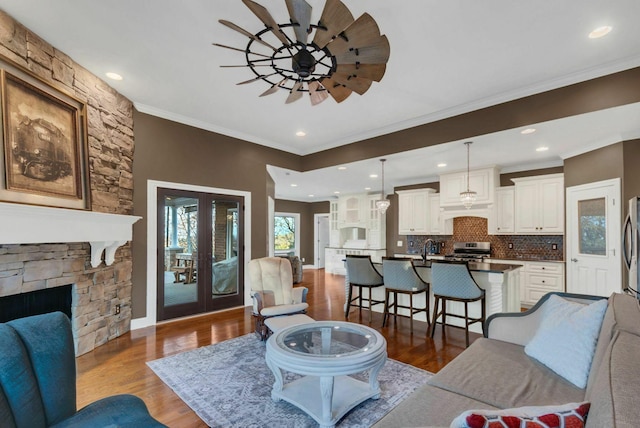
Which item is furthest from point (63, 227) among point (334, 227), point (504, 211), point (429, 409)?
point (334, 227)

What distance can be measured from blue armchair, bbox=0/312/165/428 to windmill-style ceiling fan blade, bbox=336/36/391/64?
221cm

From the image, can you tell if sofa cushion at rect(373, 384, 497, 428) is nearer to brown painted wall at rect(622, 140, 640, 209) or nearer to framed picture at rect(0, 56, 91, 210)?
framed picture at rect(0, 56, 91, 210)

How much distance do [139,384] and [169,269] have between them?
2.04 metres

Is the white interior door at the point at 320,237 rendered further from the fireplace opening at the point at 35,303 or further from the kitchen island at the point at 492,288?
the fireplace opening at the point at 35,303

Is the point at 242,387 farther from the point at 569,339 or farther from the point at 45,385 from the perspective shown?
the point at 569,339

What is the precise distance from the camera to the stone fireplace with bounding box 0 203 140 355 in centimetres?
244

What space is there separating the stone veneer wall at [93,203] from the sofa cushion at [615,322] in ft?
13.0

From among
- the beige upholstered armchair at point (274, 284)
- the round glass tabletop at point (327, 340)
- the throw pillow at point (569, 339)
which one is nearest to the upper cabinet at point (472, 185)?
the beige upholstered armchair at point (274, 284)

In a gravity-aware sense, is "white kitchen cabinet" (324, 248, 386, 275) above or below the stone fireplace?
below

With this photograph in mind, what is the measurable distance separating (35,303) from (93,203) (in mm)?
1084

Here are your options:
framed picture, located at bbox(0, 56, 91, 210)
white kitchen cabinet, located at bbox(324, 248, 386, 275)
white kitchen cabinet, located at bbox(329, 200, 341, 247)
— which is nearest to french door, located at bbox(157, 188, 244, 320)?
framed picture, located at bbox(0, 56, 91, 210)

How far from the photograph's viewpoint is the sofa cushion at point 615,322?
145 cm

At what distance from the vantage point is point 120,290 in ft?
12.8

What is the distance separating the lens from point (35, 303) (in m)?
2.91
